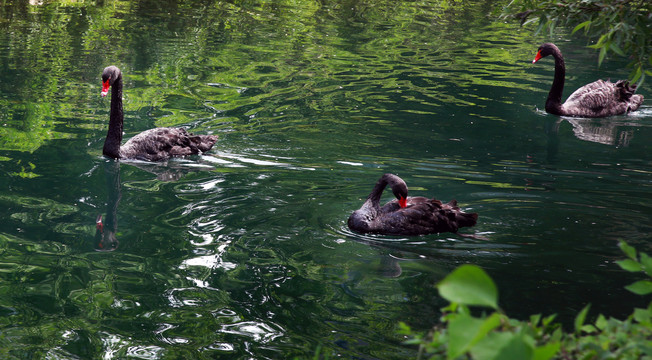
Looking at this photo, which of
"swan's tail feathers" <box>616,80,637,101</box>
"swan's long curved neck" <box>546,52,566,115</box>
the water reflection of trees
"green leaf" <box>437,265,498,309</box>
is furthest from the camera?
"swan's tail feathers" <box>616,80,637,101</box>

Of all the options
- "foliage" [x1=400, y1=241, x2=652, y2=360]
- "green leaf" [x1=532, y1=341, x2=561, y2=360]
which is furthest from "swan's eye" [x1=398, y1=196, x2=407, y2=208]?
"green leaf" [x1=532, y1=341, x2=561, y2=360]

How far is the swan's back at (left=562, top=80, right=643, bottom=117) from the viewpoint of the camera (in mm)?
11547

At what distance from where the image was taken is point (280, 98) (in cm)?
1185

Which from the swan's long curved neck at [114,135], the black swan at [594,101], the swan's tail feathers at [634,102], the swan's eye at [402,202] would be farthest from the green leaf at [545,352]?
the swan's tail feathers at [634,102]

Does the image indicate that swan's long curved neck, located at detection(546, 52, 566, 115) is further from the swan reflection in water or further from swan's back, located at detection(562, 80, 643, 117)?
the swan reflection in water

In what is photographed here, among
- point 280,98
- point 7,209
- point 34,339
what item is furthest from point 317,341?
point 280,98

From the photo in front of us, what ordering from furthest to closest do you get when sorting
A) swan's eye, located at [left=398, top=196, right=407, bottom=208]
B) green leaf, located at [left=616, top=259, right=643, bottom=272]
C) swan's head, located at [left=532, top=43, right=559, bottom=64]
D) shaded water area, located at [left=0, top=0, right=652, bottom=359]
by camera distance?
swan's head, located at [left=532, top=43, right=559, bottom=64]
swan's eye, located at [left=398, top=196, right=407, bottom=208]
shaded water area, located at [left=0, top=0, right=652, bottom=359]
green leaf, located at [left=616, top=259, right=643, bottom=272]

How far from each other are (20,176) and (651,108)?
9.93 metres

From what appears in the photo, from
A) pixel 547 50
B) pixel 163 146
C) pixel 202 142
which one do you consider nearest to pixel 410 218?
pixel 202 142

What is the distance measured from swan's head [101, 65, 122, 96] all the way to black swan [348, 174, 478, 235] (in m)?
4.04

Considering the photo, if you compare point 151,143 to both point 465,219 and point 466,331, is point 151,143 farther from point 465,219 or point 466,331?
point 466,331

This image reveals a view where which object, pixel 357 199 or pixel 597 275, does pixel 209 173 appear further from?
pixel 597 275

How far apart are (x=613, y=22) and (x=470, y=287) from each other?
393cm

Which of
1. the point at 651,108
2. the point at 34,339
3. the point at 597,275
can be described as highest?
the point at 651,108
